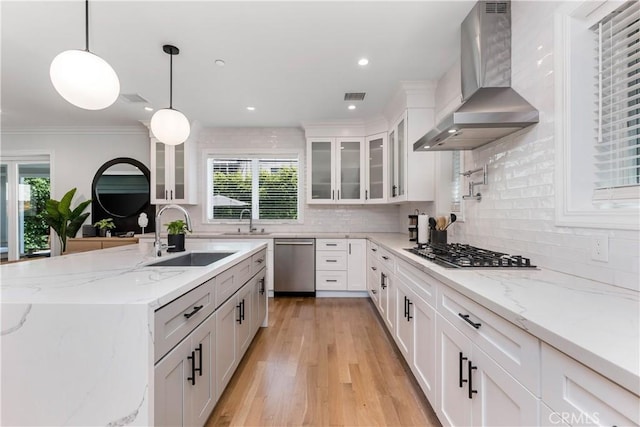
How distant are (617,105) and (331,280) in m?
3.44

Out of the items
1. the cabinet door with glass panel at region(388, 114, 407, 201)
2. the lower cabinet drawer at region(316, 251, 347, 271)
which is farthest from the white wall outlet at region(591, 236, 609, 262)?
the lower cabinet drawer at region(316, 251, 347, 271)

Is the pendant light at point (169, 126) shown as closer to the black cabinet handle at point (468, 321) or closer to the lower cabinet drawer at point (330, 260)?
the black cabinet handle at point (468, 321)

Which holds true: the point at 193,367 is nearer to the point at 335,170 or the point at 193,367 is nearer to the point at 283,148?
the point at 335,170

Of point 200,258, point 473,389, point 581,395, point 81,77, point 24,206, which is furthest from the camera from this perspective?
point 24,206

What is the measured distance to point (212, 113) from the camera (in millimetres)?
4094

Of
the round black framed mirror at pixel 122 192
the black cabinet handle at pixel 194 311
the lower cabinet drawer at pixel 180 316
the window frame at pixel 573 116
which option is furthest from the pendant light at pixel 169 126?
the round black framed mirror at pixel 122 192

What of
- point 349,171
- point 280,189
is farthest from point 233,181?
point 349,171

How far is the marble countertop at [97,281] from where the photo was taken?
1016mm

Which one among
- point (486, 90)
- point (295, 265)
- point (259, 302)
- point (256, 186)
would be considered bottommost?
point (259, 302)

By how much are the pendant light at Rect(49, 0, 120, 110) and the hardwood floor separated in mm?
2002

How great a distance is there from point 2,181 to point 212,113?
4136mm

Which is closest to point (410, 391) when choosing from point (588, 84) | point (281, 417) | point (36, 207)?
point (281, 417)

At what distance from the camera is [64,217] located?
4391mm

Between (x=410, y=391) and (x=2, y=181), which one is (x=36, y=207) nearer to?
(x=2, y=181)
